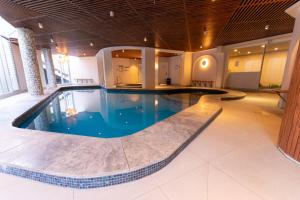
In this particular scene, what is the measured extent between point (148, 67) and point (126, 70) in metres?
5.68

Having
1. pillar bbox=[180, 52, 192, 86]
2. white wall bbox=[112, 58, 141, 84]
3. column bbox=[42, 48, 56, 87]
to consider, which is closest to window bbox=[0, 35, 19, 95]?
column bbox=[42, 48, 56, 87]

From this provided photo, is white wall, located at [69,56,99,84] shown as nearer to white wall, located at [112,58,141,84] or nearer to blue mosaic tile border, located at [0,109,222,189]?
white wall, located at [112,58,141,84]

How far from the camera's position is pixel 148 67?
8.90 metres

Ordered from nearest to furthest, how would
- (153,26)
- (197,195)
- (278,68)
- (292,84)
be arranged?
(197,195), (292,84), (153,26), (278,68)

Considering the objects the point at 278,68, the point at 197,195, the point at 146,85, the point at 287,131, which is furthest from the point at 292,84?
the point at 278,68

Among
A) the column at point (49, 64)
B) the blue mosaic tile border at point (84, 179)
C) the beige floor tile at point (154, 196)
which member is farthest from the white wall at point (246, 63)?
the column at point (49, 64)

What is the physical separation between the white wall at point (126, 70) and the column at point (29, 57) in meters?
7.66

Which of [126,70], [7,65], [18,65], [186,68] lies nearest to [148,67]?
[186,68]

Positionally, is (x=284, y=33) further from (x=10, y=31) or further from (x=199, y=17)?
(x=10, y=31)

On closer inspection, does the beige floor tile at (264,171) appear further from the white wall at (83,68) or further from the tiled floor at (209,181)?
the white wall at (83,68)

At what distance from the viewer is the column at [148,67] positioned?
8.73 meters

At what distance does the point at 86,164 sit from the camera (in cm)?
158

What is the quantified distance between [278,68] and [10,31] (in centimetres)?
1528

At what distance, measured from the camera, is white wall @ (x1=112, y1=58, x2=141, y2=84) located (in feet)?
43.8
